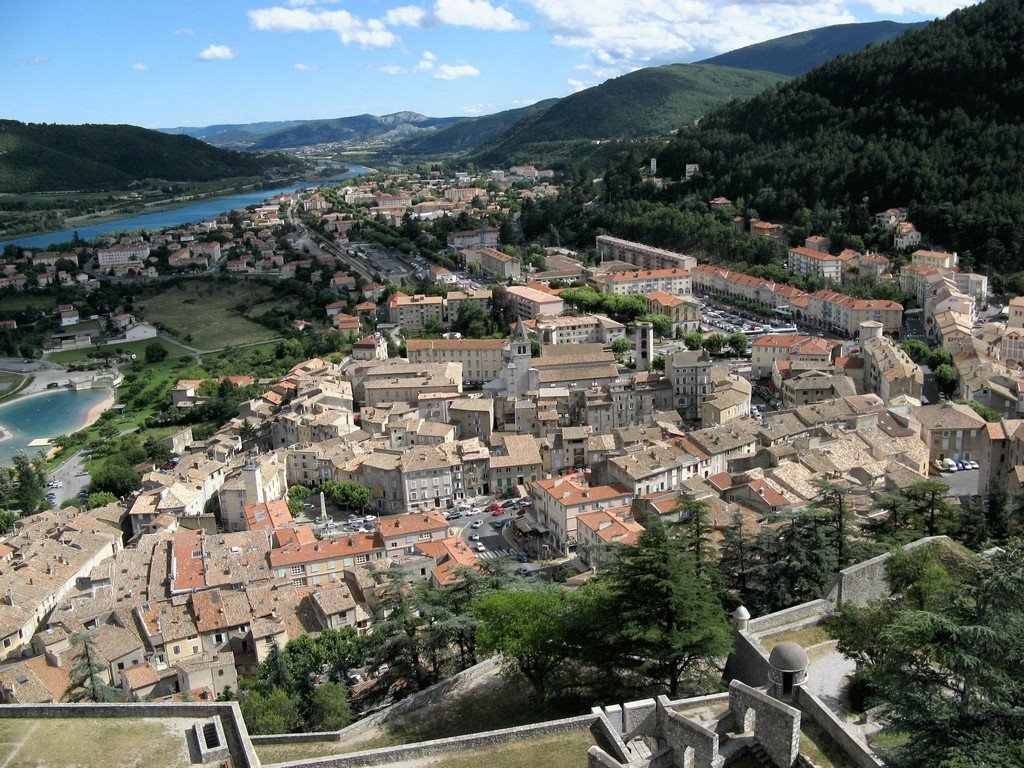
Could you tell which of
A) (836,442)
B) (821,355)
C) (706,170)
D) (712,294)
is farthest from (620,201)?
(836,442)

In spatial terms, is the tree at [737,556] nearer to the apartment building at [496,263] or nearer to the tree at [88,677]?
the tree at [88,677]

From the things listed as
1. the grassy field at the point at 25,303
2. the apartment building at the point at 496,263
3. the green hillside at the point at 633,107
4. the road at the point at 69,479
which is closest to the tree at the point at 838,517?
the road at the point at 69,479

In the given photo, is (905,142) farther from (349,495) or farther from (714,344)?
(349,495)

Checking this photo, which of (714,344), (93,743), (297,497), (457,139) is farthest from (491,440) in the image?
(457,139)

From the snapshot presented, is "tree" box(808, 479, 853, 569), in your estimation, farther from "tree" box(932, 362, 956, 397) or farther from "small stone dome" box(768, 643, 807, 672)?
"tree" box(932, 362, 956, 397)

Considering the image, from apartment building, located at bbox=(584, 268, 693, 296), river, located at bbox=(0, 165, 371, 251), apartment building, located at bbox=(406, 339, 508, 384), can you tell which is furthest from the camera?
river, located at bbox=(0, 165, 371, 251)

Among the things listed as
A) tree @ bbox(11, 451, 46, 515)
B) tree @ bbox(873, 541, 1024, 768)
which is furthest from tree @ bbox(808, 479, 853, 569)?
tree @ bbox(11, 451, 46, 515)

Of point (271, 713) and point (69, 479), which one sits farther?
point (69, 479)
